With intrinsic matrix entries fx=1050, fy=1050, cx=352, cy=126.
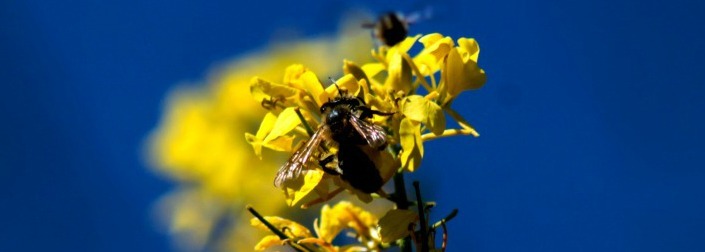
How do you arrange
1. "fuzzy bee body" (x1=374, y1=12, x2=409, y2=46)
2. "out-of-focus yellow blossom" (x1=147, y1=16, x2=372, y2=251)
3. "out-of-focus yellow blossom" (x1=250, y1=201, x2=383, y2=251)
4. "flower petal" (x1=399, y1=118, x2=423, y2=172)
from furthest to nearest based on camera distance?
"out-of-focus yellow blossom" (x1=147, y1=16, x2=372, y2=251), "fuzzy bee body" (x1=374, y1=12, x2=409, y2=46), "out-of-focus yellow blossom" (x1=250, y1=201, x2=383, y2=251), "flower petal" (x1=399, y1=118, x2=423, y2=172)

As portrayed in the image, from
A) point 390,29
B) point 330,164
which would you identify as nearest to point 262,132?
point 330,164

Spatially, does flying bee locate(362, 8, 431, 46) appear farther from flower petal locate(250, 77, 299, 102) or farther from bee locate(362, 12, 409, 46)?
flower petal locate(250, 77, 299, 102)

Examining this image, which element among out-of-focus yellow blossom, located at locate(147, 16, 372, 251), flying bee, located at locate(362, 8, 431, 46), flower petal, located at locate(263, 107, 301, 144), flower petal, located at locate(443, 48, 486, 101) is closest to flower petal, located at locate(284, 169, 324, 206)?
flower petal, located at locate(263, 107, 301, 144)

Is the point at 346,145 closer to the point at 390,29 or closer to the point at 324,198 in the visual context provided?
the point at 324,198

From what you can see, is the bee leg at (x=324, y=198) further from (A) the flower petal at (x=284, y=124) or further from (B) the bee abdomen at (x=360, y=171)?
(A) the flower petal at (x=284, y=124)

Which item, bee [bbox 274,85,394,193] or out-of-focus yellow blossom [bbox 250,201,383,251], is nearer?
bee [bbox 274,85,394,193]

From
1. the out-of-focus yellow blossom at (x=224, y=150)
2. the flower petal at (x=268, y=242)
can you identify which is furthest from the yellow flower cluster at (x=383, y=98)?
the out-of-focus yellow blossom at (x=224, y=150)

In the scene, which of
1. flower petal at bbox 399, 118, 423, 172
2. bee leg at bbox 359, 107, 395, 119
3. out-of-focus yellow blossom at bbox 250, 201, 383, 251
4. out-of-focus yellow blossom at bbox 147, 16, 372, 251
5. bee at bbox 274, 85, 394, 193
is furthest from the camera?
out-of-focus yellow blossom at bbox 147, 16, 372, 251
